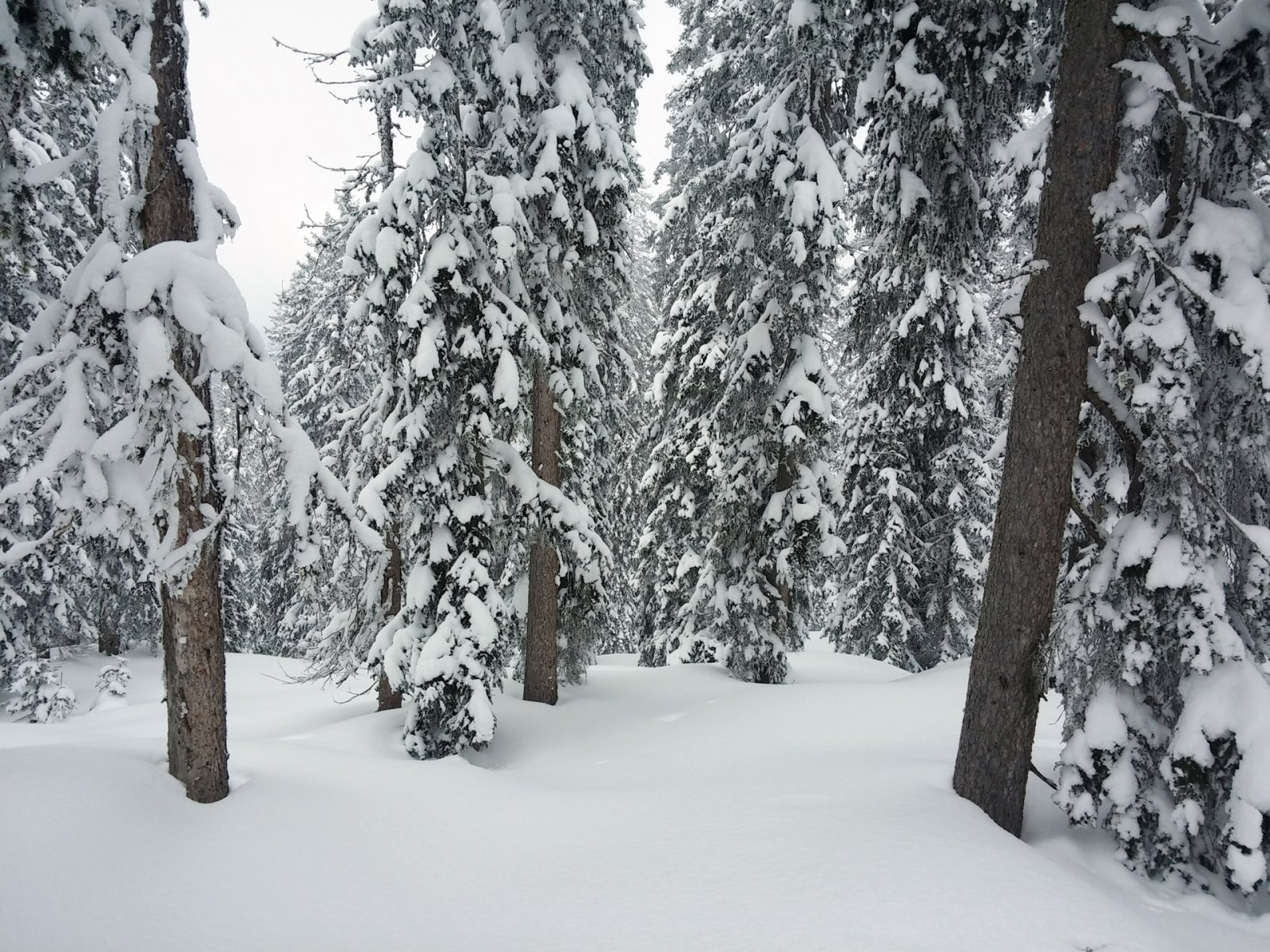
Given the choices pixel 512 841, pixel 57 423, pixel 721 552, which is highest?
pixel 57 423

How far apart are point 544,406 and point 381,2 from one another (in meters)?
5.73

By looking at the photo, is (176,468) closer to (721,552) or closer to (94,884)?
(94,884)

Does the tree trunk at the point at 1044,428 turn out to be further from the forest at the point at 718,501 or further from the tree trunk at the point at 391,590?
the tree trunk at the point at 391,590

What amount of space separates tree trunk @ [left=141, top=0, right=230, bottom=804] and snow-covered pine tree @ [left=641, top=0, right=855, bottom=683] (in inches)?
312

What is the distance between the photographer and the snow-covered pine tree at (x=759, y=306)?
10547 mm

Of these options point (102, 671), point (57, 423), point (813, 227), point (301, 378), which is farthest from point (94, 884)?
point (301, 378)

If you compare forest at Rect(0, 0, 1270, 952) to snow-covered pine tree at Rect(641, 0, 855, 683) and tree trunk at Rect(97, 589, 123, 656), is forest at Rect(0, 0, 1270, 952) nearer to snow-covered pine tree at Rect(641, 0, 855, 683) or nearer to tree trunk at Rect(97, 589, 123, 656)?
snow-covered pine tree at Rect(641, 0, 855, 683)

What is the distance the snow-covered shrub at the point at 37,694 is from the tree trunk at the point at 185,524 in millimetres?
13863

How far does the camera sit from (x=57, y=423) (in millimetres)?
4383

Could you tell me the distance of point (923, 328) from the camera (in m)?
13.2

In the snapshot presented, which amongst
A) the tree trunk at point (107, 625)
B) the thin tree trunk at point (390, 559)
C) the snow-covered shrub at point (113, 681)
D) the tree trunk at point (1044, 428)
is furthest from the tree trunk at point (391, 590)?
the snow-covered shrub at point (113, 681)

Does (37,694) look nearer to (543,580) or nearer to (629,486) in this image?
(543,580)

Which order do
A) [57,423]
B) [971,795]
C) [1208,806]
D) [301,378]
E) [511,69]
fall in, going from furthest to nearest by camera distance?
[301,378] < [511,69] < [971,795] < [1208,806] < [57,423]

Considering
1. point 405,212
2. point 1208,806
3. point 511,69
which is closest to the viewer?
point 1208,806
